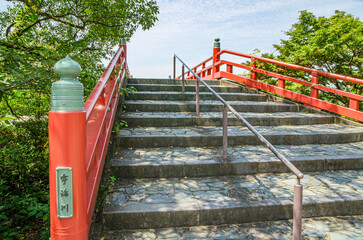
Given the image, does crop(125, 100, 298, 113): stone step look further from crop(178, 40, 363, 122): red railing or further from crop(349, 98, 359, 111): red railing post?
crop(349, 98, 359, 111): red railing post

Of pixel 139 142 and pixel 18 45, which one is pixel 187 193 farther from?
pixel 18 45

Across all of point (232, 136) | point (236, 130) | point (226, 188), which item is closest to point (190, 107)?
point (236, 130)

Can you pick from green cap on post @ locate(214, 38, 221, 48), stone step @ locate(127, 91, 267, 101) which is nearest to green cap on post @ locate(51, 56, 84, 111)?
stone step @ locate(127, 91, 267, 101)

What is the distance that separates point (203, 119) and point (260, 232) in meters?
3.13

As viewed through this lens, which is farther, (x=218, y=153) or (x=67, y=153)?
(x=218, y=153)

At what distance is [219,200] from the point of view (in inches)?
115

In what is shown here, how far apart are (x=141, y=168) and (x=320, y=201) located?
7.82 feet

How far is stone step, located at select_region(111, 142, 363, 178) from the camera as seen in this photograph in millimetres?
3494

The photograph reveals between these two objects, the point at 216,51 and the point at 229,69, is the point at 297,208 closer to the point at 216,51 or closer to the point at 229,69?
the point at 229,69

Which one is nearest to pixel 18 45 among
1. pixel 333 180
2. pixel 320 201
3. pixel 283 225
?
pixel 283 225

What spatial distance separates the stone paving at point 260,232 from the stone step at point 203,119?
291 cm

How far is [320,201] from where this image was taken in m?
2.91

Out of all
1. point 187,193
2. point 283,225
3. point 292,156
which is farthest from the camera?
point 292,156

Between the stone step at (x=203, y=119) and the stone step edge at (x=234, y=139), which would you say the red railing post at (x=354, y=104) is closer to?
the stone step at (x=203, y=119)
